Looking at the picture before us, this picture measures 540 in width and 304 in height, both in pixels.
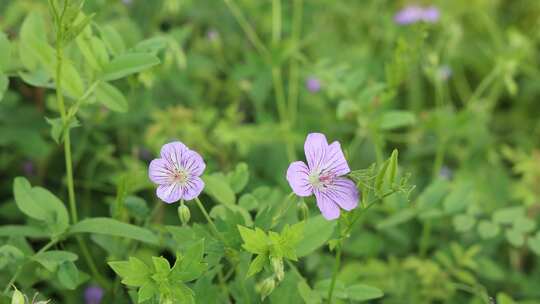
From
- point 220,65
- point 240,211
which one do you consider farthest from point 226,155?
point 240,211

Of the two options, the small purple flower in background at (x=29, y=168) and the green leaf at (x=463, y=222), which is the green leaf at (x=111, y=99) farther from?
the green leaf at (x=463, y=222)

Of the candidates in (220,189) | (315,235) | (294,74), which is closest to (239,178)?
(220,189)

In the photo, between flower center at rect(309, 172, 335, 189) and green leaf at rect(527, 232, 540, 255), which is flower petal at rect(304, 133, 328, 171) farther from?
green leaf at rect(527, 232, 540, 255)

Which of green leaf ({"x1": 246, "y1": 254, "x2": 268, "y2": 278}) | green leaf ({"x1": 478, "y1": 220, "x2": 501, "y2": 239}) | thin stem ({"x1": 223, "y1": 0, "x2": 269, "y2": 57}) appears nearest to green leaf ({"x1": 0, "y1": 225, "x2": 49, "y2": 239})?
green leaf ({"x1": 246, "y1": 254, "x2": 268, "y2": 278})

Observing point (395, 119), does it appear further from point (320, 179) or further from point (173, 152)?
point (173, 152)

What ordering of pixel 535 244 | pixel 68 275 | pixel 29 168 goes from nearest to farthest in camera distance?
pixel 68 275 < pixel 535 244 < pixel 29 168

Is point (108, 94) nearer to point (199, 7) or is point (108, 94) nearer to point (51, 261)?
point (51, 261)

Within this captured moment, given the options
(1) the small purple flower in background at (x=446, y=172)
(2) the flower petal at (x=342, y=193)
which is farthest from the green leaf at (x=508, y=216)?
(2) the flower petal at (x=342, y=193)
